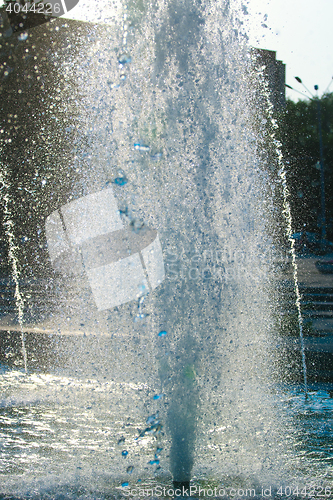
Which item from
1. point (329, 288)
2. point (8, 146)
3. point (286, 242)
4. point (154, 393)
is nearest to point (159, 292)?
point (154, 393)

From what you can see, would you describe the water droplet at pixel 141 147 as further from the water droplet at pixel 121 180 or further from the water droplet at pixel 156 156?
the water droplet at pixel 121 180

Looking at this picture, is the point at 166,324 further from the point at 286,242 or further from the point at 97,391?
the point at 286,242

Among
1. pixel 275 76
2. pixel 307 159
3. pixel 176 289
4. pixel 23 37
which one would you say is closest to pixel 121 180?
pixel 176 289

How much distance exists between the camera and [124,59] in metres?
3.10

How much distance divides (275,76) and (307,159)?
17.5 ft

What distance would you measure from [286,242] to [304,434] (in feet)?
51.1

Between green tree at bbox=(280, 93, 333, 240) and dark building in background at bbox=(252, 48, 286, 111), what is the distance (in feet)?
5.25

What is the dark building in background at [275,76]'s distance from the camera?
1514cm

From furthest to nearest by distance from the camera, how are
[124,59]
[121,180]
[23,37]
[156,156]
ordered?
1. [23,37]
2. [124,59]
3. [121,180]
4. [156,156]

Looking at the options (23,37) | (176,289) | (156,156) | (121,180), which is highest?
(23,37)

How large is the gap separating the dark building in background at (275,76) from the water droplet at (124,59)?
1248 centimetres

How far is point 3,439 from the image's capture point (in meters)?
3.23

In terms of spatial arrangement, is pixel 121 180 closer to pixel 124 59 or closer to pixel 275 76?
pixel 124 59

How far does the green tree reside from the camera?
20.1m
